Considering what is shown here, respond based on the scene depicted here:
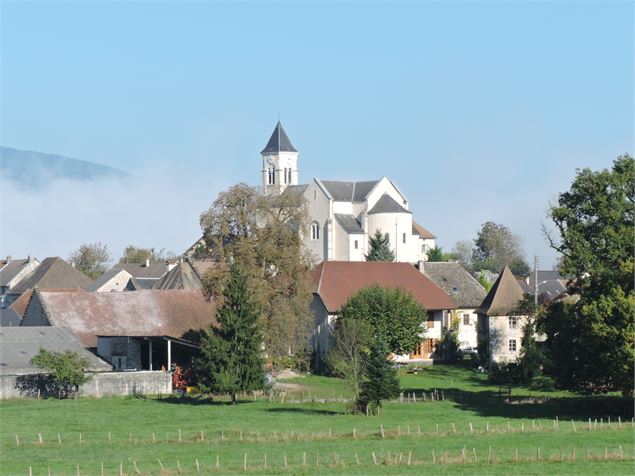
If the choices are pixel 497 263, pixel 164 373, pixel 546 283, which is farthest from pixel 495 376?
pixel 497 263

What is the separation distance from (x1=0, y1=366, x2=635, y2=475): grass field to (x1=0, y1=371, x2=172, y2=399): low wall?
1.20 metres

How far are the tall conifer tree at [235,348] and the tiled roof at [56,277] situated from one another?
5079cm

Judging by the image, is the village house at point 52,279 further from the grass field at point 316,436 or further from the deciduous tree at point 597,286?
the deciduous tree at point 597,286

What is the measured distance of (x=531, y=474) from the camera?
1321 inches

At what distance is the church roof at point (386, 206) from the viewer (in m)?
120

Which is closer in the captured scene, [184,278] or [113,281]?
[184,278]

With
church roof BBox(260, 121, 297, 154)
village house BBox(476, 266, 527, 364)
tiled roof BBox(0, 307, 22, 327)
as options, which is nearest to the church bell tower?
church roof BBox(260, 121, 297, 154)

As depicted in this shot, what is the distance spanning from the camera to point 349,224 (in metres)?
120

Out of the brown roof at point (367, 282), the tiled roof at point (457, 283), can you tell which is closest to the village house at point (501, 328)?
the brown roof at point (367, 282)

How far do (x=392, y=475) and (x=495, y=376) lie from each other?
28099 millimetres

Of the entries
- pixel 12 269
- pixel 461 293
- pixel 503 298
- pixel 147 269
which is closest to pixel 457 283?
pixel 461 293

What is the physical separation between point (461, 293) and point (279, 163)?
72019 mm

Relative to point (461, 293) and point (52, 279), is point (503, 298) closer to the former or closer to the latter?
point (461, 293)

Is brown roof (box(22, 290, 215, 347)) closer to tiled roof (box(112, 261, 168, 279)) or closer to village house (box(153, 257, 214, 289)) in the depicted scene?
village house (box(153, 257, 214, 289))
